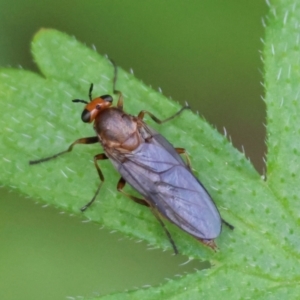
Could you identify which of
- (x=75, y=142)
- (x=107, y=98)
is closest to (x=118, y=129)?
(x=107, y=98)

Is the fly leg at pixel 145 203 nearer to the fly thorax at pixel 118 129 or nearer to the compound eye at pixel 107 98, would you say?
the fly thorax at pixel 118 129

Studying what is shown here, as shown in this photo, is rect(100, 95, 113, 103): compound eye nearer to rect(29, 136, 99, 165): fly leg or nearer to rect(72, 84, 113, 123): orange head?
rect(72, 84, 113, 123): orange head

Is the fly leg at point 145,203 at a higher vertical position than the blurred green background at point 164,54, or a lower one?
lower

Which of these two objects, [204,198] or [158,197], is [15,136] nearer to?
[158,197]

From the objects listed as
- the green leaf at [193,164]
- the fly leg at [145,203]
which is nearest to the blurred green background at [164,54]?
the fly leg at [145,203]

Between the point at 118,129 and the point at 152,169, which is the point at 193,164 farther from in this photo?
the point at 118,129
